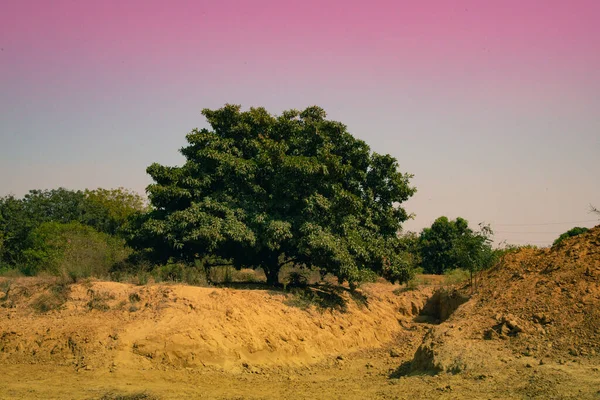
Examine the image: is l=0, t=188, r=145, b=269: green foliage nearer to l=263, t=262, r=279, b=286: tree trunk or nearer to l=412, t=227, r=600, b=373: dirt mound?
l=263, t=262, r=279, b=286: tree trunk

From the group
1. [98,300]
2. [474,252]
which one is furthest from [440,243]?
[98,300]

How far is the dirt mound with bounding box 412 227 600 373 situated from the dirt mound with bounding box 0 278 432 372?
402 centimetres

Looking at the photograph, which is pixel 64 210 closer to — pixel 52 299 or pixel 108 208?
pixel 108 208

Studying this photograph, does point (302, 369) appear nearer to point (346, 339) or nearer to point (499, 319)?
point (346, 339)

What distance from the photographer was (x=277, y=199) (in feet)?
61.0

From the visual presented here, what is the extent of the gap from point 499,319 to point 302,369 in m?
5.57

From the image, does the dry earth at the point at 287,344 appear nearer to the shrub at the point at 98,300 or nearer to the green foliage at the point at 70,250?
the shrub at the point at 98,300

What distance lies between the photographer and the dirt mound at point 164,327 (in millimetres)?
13383

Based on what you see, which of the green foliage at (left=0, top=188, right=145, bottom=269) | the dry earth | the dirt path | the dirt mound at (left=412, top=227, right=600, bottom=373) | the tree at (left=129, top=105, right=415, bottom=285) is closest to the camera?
the dirt path

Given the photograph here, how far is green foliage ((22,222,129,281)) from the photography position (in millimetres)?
22250

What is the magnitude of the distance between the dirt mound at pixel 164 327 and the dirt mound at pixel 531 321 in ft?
13.2

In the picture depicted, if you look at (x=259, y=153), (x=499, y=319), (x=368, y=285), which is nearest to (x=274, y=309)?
(x=259, y=153)

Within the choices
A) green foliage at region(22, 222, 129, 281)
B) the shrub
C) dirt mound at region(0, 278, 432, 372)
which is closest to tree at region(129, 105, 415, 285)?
dirt mound at region(0, 278, 432, 372)

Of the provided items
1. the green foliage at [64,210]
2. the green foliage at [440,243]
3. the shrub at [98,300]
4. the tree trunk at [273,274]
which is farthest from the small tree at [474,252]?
the green foliage at [64,210]
